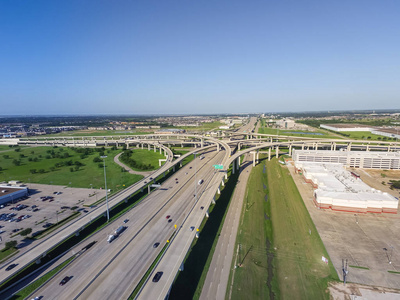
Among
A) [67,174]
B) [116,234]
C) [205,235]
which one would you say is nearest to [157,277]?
[205,235]

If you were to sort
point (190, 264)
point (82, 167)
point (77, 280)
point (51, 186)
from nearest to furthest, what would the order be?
point (77, 280), point (190, 264), point (51, 186), point (82, 167)

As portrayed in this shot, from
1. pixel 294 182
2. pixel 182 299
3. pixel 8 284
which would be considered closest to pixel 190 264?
pixel 182 299

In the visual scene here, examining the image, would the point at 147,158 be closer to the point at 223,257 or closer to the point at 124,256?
the point at 124,256

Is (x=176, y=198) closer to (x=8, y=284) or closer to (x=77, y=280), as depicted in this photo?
(x=77, y=280)

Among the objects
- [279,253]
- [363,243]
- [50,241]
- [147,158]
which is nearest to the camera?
[50,241]

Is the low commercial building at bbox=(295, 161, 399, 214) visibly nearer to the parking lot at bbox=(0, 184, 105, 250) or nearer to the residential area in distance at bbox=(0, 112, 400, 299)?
the residential area in distance at bbox=(0, 112, 400, 299)

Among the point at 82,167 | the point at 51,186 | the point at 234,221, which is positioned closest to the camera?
the point at 234,221
